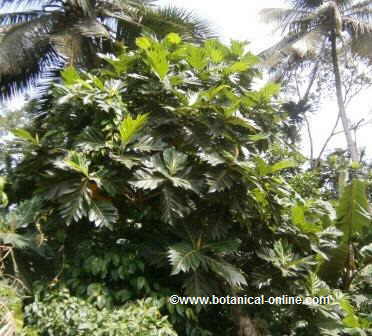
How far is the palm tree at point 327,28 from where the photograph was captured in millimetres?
12750

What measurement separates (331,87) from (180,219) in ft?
50.2

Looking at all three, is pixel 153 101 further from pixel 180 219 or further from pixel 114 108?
pixel 180 219

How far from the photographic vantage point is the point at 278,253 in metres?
3.59

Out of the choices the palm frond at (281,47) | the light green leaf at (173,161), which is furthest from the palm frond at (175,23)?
the palm frond at (281,47)

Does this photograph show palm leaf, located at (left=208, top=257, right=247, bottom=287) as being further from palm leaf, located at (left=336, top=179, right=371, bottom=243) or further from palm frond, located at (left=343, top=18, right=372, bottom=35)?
palm frond, located at (left=343, top=18, right=372, bottom=35)

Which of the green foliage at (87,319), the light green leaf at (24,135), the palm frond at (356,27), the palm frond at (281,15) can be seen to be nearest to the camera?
the green foliage at (87,319)

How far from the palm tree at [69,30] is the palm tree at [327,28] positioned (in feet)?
21.6

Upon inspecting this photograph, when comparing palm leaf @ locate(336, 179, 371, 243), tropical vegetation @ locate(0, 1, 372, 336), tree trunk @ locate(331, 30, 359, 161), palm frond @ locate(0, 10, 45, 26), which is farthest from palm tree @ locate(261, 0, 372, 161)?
tropical vegetation @ locate(0, 1, 372, 336)

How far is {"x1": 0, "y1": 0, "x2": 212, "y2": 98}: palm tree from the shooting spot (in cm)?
654

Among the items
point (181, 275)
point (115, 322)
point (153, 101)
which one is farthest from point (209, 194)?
point (115, 322)

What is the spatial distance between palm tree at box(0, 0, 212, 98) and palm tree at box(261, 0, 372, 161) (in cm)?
659

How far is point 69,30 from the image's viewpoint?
21.8 feet

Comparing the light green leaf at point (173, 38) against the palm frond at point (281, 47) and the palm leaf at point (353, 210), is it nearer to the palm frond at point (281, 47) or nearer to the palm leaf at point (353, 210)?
the palm leaf at point (353, 210)

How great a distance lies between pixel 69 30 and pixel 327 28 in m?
9.21
